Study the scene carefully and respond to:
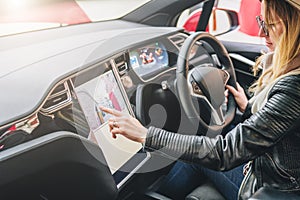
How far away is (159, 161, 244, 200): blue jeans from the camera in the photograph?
1.28 meters

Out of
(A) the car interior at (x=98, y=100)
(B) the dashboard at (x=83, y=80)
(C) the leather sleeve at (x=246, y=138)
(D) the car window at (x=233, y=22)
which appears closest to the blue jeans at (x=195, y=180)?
(A) the car interior at (x=98, y=100)

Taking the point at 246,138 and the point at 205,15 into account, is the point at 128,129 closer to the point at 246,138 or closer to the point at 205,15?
the point at 246,138

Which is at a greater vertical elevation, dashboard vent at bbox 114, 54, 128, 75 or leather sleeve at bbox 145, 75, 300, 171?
dashboard vent at bbox 114, 54, 128, 75

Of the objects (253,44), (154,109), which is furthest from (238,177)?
(253,44)

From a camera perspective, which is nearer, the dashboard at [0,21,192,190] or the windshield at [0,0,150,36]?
the dashboard at [0,21,192,190]

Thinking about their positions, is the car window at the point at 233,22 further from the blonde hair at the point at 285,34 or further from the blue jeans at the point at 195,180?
the blonde hair at the point at 285,34

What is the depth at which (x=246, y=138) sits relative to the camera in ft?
2.99

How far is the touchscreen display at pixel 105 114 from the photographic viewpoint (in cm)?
122

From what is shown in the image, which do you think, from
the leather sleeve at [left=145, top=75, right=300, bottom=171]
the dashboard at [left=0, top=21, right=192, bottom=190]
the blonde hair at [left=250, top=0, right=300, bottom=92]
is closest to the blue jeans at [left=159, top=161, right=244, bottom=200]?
the dashboard at [left=0, top=21, right=192, bottom=190]

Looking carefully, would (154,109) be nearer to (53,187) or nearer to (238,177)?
(238,177)

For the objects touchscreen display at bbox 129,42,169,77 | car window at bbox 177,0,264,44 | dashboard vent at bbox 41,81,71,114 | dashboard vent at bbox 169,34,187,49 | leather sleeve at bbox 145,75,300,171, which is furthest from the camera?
car window at bbox 177,0,264,44

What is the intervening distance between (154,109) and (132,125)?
529 millimetres

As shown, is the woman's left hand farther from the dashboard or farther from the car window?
the car window

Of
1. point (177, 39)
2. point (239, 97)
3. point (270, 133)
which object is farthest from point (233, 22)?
point (270, 133)
